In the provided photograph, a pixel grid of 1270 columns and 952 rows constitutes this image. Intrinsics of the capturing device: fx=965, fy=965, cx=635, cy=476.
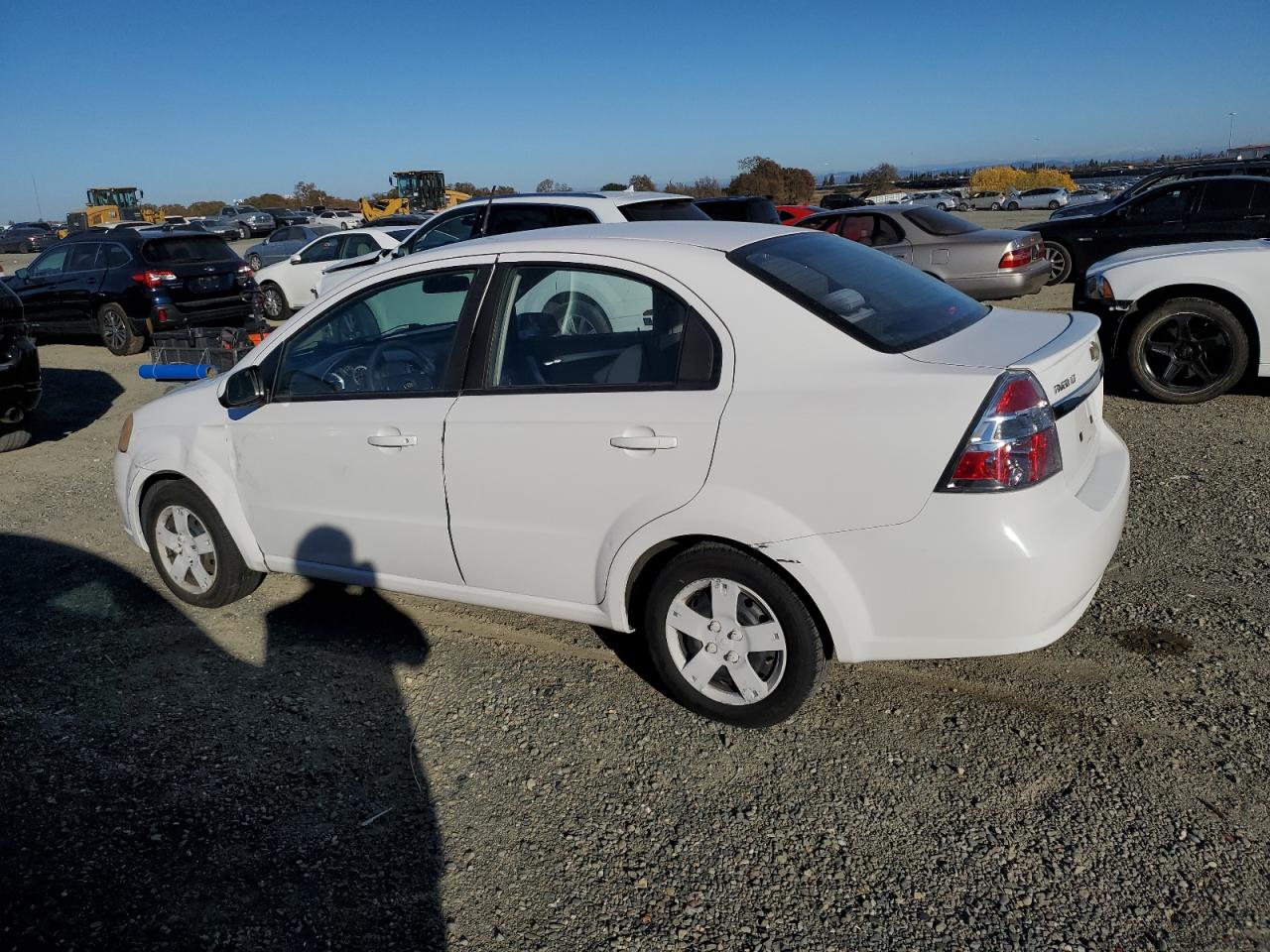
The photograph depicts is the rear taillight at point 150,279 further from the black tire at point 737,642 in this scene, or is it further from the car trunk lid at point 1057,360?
the car trunk lid at point 1057,360

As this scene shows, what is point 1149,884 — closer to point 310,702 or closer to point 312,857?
point 312,857

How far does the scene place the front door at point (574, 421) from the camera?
3.18 meters

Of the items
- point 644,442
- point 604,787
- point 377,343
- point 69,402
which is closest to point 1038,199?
point 69,402

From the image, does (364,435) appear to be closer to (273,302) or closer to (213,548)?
(213,548)

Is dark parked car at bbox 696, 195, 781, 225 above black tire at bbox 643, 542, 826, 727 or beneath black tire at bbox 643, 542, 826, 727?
above

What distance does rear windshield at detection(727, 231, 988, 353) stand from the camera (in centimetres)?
317

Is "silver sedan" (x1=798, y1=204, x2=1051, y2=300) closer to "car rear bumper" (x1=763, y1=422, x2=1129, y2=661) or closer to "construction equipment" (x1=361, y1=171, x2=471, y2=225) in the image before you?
"car rear bumper" (x1=763, y1=422, x2=1129, y2=661)

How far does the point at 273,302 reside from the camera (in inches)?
618

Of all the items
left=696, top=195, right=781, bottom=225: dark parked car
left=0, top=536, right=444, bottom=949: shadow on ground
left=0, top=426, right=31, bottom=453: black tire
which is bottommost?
left=0, top=536, right=444, bottom=949: shadow on ground

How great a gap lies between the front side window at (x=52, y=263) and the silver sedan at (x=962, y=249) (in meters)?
10.5

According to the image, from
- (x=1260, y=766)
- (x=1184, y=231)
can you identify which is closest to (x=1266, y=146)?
(x=1184, y=231)

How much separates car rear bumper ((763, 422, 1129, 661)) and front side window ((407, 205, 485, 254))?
25.5 feet

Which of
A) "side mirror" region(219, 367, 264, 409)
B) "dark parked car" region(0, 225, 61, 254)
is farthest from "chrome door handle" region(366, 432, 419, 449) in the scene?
"dark parked car" region(0, 225, 61, 254)

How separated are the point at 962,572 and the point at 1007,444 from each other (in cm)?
40
